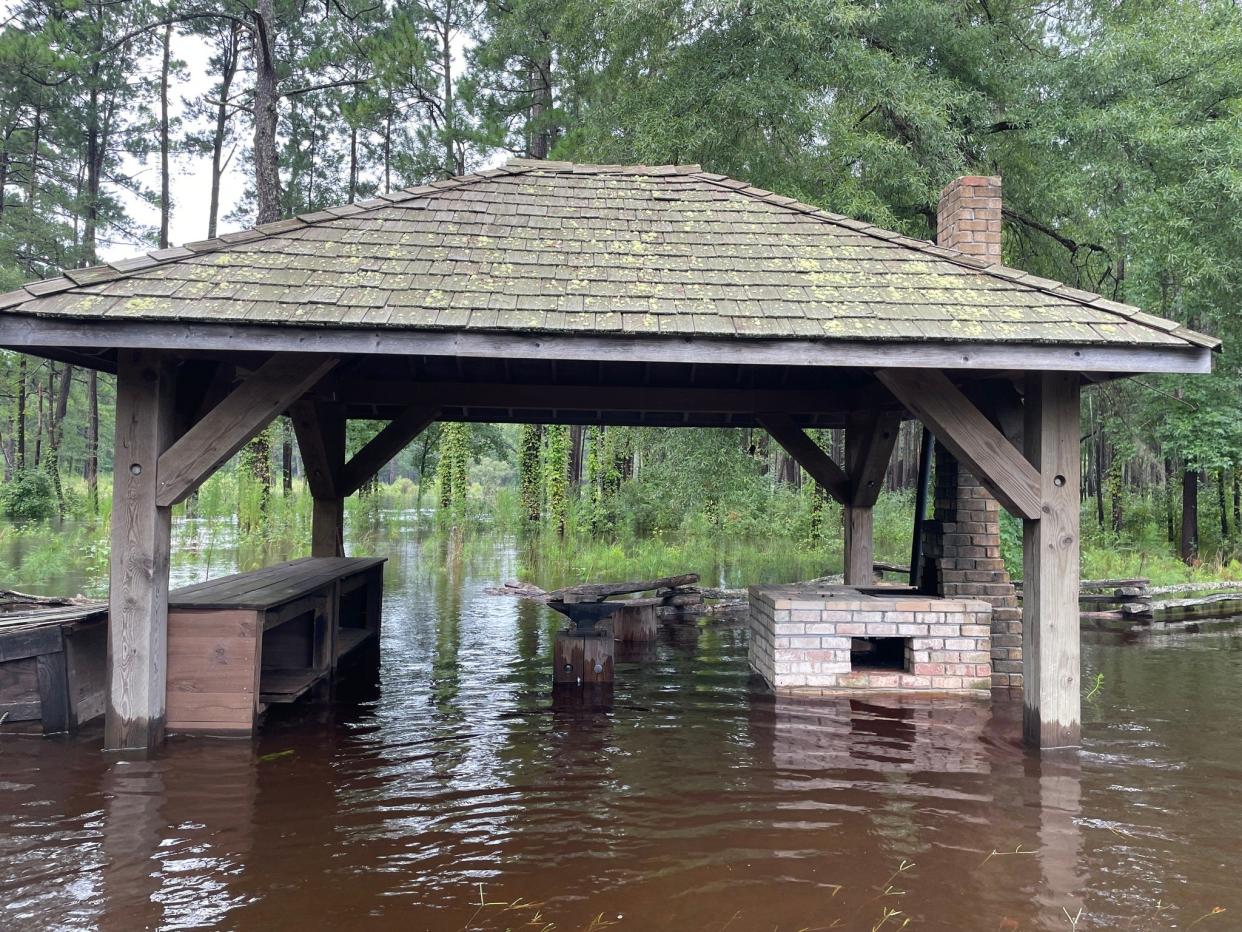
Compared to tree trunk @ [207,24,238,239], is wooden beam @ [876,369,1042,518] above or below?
below

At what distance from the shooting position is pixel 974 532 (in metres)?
7.04

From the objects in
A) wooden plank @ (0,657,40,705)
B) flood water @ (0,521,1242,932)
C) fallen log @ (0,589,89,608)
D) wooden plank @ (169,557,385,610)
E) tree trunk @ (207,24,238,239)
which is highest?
tree trunk @ (207,24,238,239)

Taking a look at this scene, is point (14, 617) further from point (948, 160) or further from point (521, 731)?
point (948, 160)

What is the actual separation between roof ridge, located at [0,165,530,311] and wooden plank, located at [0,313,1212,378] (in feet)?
1.07

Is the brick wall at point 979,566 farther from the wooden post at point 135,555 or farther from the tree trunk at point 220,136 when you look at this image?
the tree trunk at point 220,136

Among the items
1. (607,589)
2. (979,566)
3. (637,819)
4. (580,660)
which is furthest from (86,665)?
(979,566)

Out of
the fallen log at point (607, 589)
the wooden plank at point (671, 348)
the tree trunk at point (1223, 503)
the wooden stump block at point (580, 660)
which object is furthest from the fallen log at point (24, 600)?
the tree trunk at point (1223, 503)

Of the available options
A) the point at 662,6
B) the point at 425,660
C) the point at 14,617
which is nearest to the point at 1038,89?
the point at 662,6

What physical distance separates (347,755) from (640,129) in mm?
9954

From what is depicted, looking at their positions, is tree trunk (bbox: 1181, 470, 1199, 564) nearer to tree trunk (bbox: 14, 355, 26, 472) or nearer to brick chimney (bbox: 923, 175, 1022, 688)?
brick chimney (bbox: 923, 175, 1022, 688)

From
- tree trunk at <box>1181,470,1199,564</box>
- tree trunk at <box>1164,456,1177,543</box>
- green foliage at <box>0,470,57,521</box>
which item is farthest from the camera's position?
tree trunk at <box>1164,456,1177,543</box>

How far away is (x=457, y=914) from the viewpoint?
A: 3.22 metres

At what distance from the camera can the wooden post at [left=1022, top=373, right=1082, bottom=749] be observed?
16.9ft

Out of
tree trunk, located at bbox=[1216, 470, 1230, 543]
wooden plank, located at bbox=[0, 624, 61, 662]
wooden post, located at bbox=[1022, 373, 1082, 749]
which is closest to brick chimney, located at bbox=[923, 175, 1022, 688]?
wooden post, located at bbox=[1022, 373, 1082, 749]
